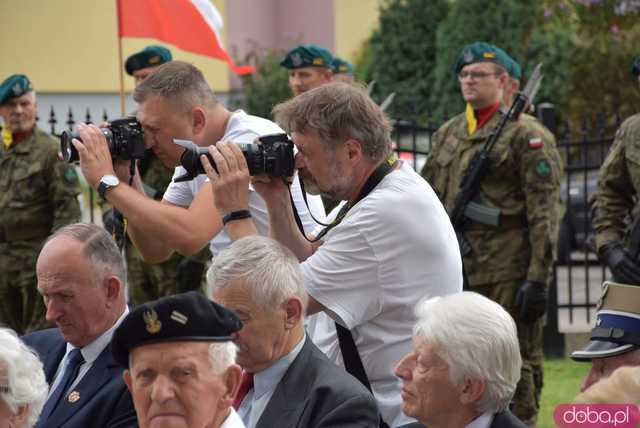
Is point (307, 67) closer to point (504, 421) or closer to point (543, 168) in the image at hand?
point (543, 168)

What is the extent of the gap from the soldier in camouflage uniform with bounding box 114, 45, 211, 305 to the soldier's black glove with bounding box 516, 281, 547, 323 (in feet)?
7.05

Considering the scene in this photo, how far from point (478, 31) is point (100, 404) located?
17.0 meters

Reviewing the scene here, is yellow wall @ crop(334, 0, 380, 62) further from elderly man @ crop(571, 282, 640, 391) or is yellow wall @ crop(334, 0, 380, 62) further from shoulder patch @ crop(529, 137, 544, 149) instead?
elderly man @ crop(571, 282, 640, 391)

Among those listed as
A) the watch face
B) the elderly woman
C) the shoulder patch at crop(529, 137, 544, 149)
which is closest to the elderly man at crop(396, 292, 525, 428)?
the elderly woman

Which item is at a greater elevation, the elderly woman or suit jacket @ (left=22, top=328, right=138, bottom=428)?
the elderly woman

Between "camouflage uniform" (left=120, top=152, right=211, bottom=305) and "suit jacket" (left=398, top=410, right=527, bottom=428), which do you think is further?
"camouflage uniform" (left=120, top=152, right=211, bottom=305)

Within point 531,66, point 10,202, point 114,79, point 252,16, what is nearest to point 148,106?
point 10,202

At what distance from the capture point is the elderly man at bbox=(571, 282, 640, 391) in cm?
402

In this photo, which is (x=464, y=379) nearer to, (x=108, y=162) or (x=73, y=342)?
(x=73, y=342)

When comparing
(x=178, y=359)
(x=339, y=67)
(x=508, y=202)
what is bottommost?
(x=508, y=202)

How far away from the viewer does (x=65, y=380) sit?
14.9 feet

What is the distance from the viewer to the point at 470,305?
3688 millimetres

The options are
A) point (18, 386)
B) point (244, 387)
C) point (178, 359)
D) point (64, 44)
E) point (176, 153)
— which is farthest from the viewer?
point (64, 44)

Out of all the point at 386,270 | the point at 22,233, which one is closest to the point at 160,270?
the point at 22,233
